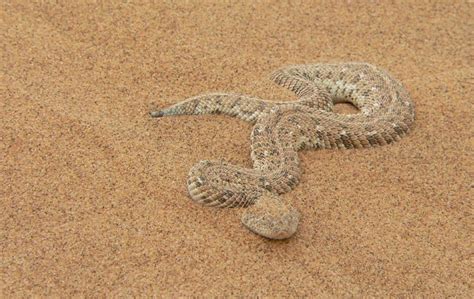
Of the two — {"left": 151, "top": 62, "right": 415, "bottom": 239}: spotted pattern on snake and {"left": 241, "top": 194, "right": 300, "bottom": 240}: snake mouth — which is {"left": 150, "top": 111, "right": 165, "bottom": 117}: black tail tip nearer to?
{"left": 151, "top": 62, "right": 415, "bottom": 239}: spotted pattern on snake

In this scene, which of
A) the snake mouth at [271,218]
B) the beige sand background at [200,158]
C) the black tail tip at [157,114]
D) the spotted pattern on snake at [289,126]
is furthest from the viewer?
the black tail tip at [157,114]

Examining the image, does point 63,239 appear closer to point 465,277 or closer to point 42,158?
point 42,158

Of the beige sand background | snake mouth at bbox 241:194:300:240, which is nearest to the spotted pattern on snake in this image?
snake mouth at bbox 241:194:300:240

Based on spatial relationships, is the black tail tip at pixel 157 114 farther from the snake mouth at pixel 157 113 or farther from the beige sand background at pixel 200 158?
the beige sand background at pixel 200 158

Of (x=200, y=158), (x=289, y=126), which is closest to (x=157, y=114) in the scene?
Result: (x=200, y=158)

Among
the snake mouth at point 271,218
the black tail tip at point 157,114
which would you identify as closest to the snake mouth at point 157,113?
the black tail tip at point 157,114

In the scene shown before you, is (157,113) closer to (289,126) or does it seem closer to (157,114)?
(157,114)
